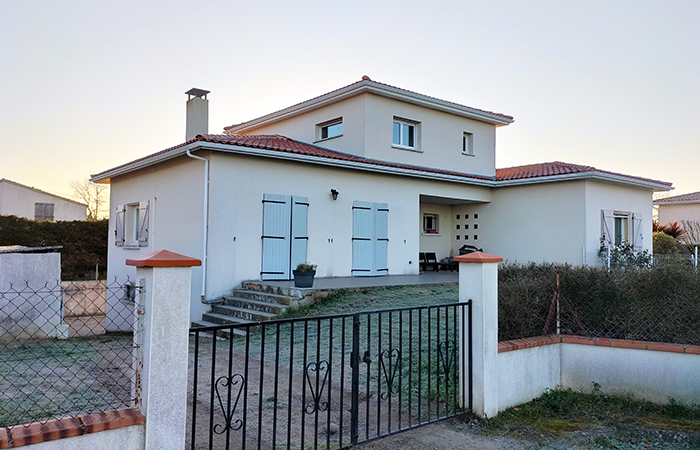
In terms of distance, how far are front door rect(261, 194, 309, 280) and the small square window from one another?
6.27 meters

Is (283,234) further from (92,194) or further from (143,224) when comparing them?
(92,194)

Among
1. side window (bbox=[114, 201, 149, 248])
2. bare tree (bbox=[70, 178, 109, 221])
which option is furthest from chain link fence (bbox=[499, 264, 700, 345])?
bare tree (bbox=[70, 178, 109, 221])

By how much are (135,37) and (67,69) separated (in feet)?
6.74

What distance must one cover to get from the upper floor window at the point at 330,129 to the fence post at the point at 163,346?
12.8m

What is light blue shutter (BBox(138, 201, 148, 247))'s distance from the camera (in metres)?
12.9

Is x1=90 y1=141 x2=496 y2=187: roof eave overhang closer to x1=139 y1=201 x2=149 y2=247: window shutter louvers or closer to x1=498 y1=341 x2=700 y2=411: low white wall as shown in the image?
x1=139 y1=201 x2=149 y2=247: window shutter louvers

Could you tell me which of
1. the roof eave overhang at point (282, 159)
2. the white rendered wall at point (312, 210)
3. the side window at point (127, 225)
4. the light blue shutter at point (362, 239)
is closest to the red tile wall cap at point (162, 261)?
the roof eave overhang at point (282, 159)

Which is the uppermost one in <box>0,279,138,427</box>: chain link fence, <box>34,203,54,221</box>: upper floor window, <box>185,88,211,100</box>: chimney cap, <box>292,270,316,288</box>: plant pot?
<box>185,88,211,100</box>: chimney cap

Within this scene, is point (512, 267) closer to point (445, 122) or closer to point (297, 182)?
point (297, 182)

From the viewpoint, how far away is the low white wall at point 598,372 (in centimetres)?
469

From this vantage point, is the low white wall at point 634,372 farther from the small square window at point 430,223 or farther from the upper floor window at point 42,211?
the upper floor window at point 42,211

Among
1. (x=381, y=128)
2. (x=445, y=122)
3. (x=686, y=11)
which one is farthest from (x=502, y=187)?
(x=686, y=11)

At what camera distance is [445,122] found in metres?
16.2

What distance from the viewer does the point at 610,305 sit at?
5598mm
